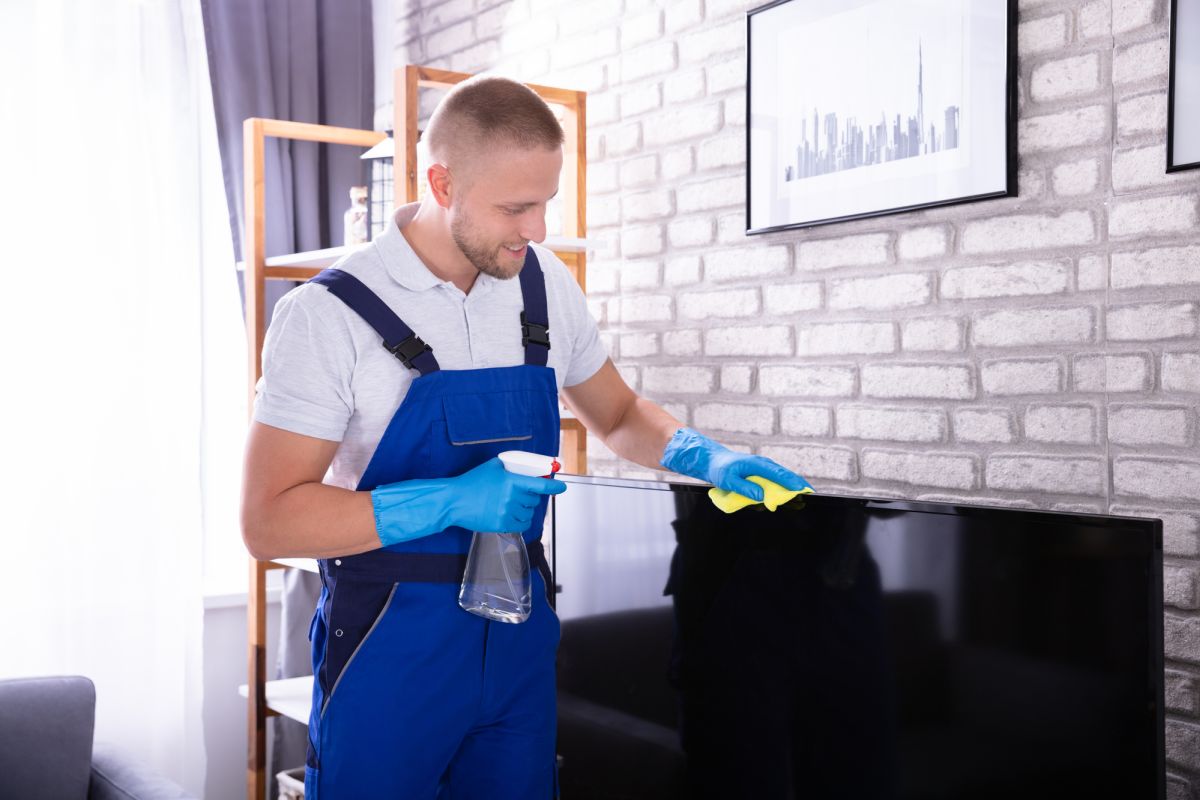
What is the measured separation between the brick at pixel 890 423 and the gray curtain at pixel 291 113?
5.66 ft

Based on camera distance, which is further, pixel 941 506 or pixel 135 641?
pixel 135 641

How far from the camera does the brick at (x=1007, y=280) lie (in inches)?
68.9

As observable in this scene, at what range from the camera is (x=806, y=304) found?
85.0 inches

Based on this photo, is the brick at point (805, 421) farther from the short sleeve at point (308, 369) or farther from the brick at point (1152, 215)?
the short sleeve at point (308, 369)

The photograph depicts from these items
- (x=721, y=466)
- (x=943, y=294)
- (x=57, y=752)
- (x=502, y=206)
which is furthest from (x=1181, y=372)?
(x=57, y=752)

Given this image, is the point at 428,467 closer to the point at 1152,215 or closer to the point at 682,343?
the point at 682,343

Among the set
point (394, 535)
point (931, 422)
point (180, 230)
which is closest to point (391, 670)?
point (394, 535)

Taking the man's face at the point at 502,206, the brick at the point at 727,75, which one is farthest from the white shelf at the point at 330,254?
the man's face at the point at 502,206

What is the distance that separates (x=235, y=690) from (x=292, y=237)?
1.33 meters

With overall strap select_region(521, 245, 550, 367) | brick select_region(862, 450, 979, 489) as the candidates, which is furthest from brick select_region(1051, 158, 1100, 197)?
overall strap select_region(521, 245, 550, 367)

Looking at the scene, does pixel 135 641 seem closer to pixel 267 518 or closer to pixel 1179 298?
pixel 267 518

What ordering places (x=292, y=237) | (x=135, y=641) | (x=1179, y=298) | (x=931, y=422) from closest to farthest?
(x=1179, y=298), (x=931, y=422), (x=135, y=641), (x=292, y=237)

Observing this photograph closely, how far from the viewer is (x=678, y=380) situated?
8.07ft

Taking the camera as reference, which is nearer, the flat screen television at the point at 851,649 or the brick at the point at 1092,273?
the flat screen television at the point at 851,649
